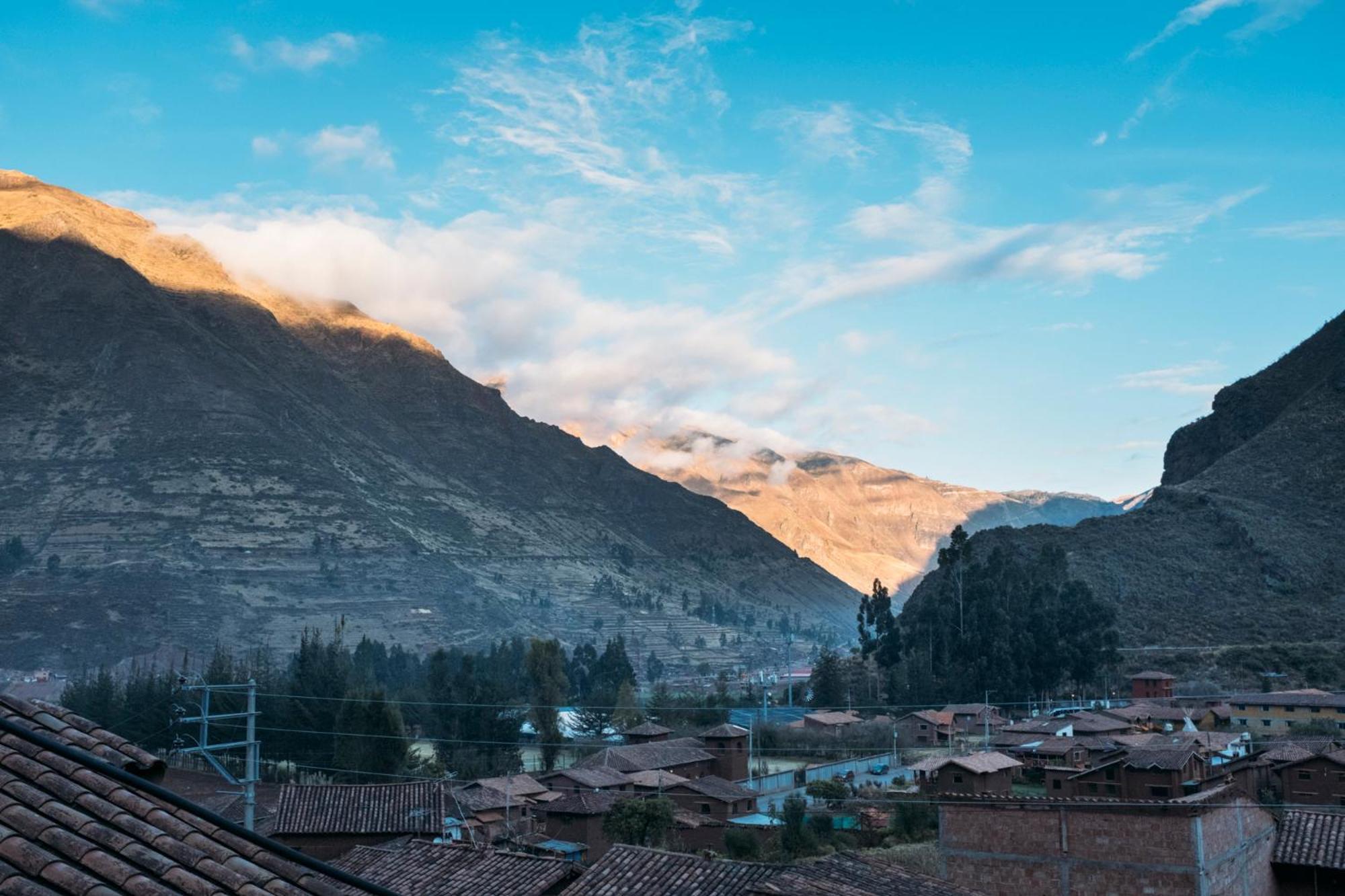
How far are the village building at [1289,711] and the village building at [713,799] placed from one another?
25689 millimetres

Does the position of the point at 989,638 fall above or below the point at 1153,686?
above

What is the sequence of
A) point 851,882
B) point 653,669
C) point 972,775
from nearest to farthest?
point 851,882, point 972,775, point 653,669

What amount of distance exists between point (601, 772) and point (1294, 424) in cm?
8015

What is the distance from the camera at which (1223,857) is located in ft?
60.3

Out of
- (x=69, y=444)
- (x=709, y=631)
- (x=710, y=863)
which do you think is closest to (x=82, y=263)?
(x=69, y=444)

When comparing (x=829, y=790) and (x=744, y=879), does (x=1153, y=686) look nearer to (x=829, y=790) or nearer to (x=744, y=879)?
(x=829, y=790)

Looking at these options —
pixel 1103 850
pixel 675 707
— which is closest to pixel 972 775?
pixel 1103 850

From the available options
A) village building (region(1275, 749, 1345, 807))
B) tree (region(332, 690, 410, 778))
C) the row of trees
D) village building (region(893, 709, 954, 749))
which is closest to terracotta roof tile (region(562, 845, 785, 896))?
village building (region(1275, 749, 1345, 807))

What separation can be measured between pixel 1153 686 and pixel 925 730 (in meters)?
14.4

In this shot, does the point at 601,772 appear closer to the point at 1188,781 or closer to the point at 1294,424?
the point at 1188,781

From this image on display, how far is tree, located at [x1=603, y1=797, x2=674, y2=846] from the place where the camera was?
35312mm

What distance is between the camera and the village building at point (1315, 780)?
32.8 meters

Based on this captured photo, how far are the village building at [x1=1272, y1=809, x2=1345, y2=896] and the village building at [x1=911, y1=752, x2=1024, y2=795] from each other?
16.9m

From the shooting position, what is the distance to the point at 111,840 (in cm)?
455
